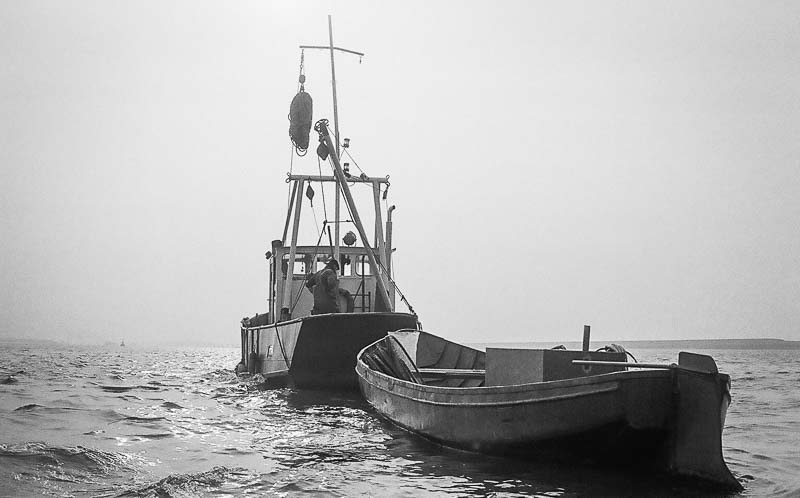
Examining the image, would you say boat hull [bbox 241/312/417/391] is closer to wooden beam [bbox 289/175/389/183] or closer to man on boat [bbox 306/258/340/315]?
man on boat [bbox 306/258/340/315]

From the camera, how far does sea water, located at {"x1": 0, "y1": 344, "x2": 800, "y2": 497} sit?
7.70m

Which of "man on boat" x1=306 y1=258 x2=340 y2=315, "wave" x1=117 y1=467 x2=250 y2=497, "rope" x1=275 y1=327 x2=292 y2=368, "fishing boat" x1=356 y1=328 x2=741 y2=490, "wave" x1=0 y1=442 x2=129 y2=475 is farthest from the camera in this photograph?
"rope" x1=275 y1=327 x2=292 y2=368

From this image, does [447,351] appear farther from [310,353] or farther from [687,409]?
[687,409]

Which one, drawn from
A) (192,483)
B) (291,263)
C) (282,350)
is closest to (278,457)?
(192,483)

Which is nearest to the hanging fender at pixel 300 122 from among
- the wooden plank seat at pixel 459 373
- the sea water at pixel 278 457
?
the sea water at pixel 278 457

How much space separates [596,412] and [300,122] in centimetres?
1376

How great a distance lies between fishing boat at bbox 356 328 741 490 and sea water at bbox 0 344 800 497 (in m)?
0.20

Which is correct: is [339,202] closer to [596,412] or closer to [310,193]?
[310,193]

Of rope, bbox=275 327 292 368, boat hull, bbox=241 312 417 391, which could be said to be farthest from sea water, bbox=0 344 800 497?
rope, bbox=275 327 292 368

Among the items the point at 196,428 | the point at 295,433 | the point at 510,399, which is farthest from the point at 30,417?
the point at 510,399

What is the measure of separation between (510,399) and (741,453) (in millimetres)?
4616

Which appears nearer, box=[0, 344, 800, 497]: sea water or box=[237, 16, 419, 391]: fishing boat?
box=[0, 344, 800, 497]: sea water

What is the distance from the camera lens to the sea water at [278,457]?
25.2ft

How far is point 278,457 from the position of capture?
9578 mm
